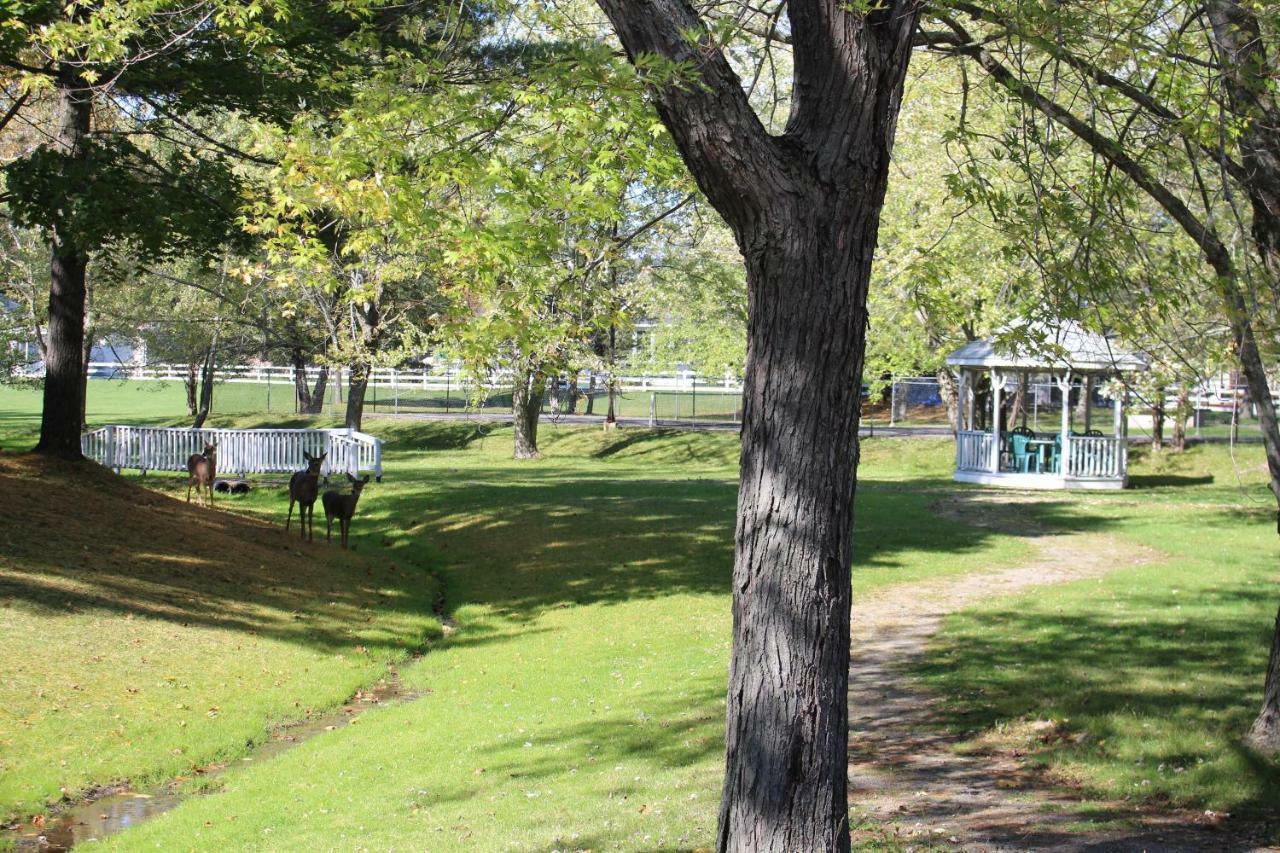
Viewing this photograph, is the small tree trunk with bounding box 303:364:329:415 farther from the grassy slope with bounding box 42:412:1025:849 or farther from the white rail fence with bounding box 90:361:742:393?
the grassy slope with bounding box 42:412:1025:849

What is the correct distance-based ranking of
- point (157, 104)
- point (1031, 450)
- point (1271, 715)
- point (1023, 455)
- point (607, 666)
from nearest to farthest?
point (1271, 715), point (607, 666), point (157, 104), point (1023, 455), point (1031, 450)

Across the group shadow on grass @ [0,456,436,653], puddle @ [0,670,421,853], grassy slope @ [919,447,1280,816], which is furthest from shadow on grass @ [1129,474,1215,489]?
puddle @ [0,670,421,853]

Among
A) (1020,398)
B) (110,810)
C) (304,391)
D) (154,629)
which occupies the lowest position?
(110,810)

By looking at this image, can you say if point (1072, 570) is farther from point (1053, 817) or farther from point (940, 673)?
point (1053, 817)

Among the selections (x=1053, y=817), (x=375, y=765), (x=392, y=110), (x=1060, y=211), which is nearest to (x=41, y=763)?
(x=375, y=765)

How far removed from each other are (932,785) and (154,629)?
9.22 m

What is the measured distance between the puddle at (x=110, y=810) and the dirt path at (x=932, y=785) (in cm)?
518

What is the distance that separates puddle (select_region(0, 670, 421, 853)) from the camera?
8617 millimetres

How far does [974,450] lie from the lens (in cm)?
3253

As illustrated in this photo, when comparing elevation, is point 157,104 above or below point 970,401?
above

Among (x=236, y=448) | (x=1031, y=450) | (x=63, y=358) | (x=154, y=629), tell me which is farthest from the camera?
(x=1031, y=450)

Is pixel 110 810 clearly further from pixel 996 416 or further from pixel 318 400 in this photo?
pixel 318 400

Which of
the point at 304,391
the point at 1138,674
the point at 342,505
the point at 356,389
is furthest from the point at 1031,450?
the point at 304,391

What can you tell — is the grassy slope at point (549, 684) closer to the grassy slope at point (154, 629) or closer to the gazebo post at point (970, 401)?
the grassy slope at point (154, 629)
